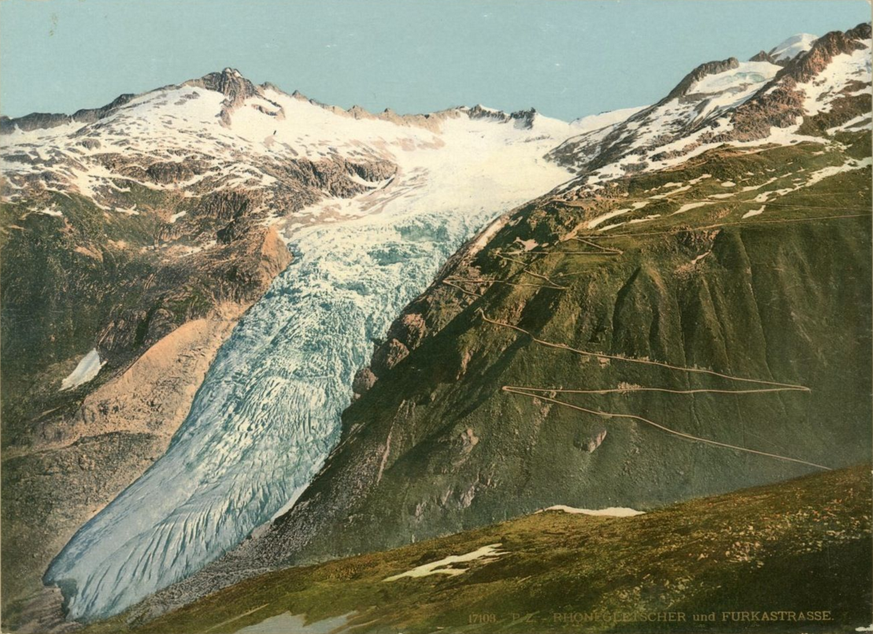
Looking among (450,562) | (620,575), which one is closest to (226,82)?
(450,562)

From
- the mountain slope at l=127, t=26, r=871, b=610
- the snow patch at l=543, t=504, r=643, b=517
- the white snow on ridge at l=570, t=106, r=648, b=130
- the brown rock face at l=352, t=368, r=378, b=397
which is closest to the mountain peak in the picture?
the white snow on ridge at l=570, t=106, r=648, b=130

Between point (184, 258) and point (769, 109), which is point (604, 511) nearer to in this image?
point (769, 109)

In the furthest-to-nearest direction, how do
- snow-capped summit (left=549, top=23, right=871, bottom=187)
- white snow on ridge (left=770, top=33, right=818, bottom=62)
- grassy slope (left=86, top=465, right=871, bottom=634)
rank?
white snow on ridge (left=770, top=33, right=818, bottom=62) < snow-capped summit (left=549, top=23, right=871, bottom=187) < grassy slope (left=86, top=465, right=871, bottom=634)

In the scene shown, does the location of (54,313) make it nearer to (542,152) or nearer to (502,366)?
(502,366)

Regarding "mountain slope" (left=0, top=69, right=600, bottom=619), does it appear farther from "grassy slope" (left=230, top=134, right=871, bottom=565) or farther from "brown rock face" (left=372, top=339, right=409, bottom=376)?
"grassy slope" (left=230, top=134, right=871, bottom=565)

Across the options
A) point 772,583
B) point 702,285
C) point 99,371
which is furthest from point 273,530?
point 702,285

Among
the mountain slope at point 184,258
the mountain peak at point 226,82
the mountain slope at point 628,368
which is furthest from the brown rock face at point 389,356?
the mountain peak at point 226,82
